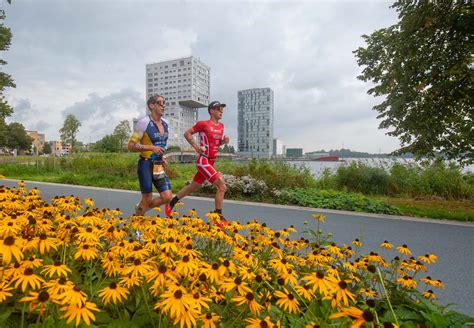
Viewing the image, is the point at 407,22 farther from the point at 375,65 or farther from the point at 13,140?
the point at 13,140

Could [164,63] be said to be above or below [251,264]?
above

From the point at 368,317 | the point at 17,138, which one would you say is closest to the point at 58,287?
the point at 368,317

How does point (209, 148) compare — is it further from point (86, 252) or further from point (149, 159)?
point (86, 252)

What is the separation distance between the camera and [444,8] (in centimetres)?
746

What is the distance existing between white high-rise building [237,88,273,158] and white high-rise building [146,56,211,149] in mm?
23655

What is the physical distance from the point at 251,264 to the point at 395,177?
35.2 feet

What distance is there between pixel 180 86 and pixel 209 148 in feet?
346

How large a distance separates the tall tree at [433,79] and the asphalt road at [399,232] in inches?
132

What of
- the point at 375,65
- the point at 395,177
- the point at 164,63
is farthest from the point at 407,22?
the point at 164,63

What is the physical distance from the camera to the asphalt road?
313cm

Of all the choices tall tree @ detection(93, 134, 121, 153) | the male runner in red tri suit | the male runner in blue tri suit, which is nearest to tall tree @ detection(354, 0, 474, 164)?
the male runner in red tri suit

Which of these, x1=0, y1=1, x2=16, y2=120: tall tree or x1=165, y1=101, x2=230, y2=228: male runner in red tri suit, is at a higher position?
x1=0, y1=1, x2=16, y2=120: tall tree

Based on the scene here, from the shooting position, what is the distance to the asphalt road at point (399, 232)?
3127mm

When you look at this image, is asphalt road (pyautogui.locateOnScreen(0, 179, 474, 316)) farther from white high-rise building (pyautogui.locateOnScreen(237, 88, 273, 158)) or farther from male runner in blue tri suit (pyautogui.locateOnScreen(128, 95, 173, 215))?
white high-rise building (pyautogui.locateOnScreen(237, 88, 273, 158))
